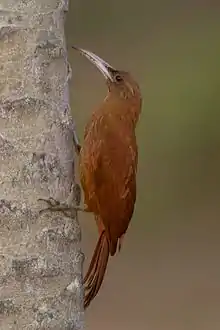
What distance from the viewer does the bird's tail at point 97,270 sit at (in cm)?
120

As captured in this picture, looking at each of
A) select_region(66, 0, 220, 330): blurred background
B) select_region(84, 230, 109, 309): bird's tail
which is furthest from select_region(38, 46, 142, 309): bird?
select_region(66, 0, 220, 330): blurred background

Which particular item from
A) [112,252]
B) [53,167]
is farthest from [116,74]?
[53,167]

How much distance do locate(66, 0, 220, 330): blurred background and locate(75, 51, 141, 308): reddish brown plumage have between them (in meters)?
1.49

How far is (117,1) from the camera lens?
3037mm

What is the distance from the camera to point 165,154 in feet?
9.53

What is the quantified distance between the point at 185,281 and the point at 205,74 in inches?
26.9

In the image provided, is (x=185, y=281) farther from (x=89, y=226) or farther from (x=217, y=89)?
(x=217, y=89)

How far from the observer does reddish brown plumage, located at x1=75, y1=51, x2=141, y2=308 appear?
48.0 inches

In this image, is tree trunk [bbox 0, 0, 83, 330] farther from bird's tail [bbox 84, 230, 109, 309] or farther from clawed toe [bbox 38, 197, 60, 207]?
bird's tail [bbox 84, 230, 109, 309]

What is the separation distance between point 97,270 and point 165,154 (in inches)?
67.0

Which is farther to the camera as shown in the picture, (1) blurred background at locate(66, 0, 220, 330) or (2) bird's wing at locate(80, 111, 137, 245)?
(1) blurred background at locate(66, 0, 220, 330)

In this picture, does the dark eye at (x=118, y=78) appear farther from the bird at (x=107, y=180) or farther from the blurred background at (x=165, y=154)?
the blurred background at (x=165, y=154)

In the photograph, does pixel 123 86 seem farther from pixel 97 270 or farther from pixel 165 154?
pixel 165 154

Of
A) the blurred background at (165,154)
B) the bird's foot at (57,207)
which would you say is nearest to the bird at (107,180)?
the bird's foot at (57,207)
